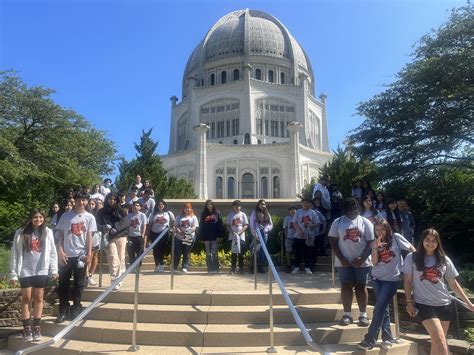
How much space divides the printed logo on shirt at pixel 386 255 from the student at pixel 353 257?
0.33 metres

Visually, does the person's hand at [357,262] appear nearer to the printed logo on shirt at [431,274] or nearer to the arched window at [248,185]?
the printed logo on shirt at [431,274]

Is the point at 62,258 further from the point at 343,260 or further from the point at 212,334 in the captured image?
the point at 343,260

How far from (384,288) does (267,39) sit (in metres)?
66.4

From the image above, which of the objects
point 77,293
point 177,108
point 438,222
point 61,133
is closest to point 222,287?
point 77,293

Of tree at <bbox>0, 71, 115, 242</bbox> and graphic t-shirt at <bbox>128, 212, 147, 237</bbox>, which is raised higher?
tree at <bbox>0, 71, 115, 242</bbox>

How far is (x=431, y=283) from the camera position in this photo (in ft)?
16.0

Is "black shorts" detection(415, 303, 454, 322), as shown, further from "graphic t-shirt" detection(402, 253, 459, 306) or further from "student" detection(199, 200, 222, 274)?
"student" detection(199, 200, 222, 274)

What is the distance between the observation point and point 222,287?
749 centimetres

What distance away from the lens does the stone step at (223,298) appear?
6.46 meters

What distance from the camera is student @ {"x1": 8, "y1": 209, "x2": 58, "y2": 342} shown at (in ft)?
18.9

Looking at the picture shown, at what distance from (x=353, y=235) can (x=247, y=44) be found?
63.4 metres

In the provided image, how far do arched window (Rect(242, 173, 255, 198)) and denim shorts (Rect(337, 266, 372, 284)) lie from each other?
44.8 meters

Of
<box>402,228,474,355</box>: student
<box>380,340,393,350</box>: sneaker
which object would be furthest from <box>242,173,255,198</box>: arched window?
<box>402,228,474,355</box>: student

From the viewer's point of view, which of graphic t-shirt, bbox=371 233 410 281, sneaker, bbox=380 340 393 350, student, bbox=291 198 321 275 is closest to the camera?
sneaker, bbox=380 340 393 350
